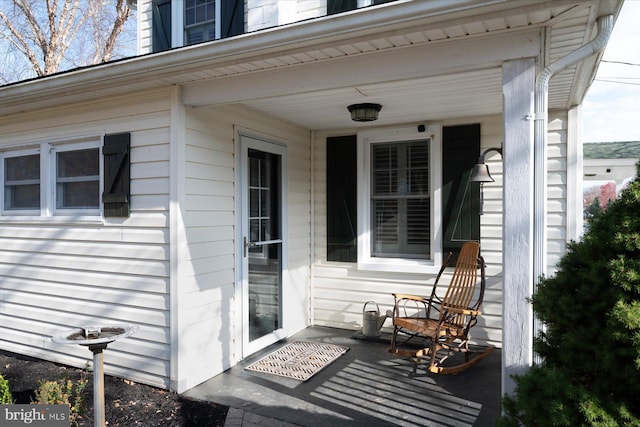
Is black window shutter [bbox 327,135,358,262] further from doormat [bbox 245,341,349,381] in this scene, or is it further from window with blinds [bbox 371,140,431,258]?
doormat [bbox 245,341,349,381]

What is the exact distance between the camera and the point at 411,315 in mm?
4770

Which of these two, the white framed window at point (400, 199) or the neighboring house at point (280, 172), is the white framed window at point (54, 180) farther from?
the white framed window at point (400, 199)

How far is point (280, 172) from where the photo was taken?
15.1ft

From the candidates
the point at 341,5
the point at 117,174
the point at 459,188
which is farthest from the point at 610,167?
the point at 117,174

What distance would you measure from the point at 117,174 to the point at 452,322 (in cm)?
321

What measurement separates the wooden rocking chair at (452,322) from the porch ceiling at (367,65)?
1492 mm

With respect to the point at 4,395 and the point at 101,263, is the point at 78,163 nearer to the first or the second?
the point at 101,263

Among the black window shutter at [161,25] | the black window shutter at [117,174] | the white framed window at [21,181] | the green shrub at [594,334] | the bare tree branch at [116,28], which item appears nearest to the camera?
the green shrub at [594,334]

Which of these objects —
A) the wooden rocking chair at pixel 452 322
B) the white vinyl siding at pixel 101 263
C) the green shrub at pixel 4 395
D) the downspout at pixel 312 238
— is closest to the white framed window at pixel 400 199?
the wooden rocking chair at pixel 452 322

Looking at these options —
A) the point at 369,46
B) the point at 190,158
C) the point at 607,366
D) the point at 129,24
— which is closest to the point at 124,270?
the point at 190,158

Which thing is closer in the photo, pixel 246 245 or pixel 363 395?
pixel 363 395

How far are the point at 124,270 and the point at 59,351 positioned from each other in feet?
3.91

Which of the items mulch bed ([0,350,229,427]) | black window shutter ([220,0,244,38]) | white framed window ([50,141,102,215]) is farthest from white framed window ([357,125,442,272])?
white framed window ([50,141,102,215])

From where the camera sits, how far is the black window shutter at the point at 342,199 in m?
4.98
